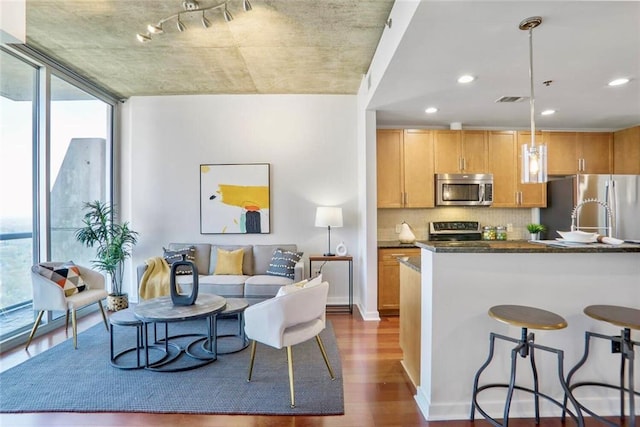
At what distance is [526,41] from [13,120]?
4.74 metres

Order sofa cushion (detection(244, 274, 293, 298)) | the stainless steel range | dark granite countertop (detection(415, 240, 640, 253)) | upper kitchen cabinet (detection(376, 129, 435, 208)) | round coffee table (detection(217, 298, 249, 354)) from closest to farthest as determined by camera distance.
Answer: dark granite countertop (detection(415, 240, 640, 253)), round coffee table (detection(217, 298, 249, 354)), sofa cushion (detection(244, 274, 293, 298)), upper kitchen cabinet (detection(376, 129, 435, 208)), the stainless steel range

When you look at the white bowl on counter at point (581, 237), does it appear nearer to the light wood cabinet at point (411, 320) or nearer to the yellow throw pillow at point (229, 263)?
the light wood cabinet at point (411, 320)

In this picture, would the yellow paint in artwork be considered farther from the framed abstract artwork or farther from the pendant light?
the pendant light

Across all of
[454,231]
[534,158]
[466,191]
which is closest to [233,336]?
[534,158]

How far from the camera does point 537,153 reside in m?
2.10

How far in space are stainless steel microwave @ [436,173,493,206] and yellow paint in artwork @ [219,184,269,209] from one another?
2506mm

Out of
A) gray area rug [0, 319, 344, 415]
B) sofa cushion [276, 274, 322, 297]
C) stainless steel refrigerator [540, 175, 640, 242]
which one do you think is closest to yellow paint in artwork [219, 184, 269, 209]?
gray area rug [0, 319, 344, 415]

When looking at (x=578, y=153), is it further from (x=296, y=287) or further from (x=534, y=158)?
(x=296, y=287)

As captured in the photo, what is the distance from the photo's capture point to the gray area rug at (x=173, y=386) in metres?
2.24

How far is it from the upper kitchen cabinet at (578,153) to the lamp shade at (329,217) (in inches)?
125

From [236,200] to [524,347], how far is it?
3884 millimetres

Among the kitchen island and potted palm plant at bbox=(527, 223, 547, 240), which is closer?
the kitchen island

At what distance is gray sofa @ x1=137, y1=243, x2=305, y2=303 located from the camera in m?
3.94

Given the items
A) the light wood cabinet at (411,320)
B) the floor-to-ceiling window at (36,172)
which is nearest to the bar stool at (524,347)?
the light wood cabinet at (411,320)
